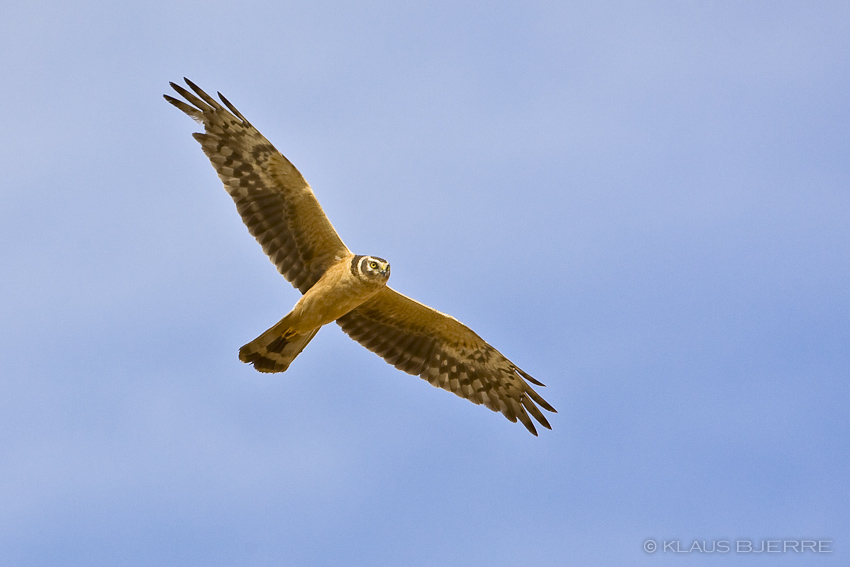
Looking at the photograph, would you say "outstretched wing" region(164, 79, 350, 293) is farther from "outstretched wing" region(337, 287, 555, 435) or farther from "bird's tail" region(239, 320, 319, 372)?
"outstretched wing" region(337, 287, 555, 435)

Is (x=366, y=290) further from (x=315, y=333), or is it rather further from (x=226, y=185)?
(x=226, y=185)

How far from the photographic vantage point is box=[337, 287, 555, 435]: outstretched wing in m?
13.7

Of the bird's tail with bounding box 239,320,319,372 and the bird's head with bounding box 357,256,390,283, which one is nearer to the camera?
the bird's head with bounding box 357,256,390,283

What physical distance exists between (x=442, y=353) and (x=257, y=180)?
11.5 ft

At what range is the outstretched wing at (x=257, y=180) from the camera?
13.0 metres

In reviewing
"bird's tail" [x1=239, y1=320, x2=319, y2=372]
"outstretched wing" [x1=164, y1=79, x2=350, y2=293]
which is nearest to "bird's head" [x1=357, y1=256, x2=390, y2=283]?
"outstretched wing" [x1=164, y1=79, x2=350, y2=293]

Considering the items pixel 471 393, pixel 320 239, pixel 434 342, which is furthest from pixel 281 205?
pixel 471 393

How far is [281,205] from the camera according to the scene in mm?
13055

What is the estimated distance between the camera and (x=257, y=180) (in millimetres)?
13047

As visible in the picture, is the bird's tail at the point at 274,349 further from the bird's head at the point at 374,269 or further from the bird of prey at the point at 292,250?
the bird's head at the point at 374,269

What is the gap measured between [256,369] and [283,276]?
123cm

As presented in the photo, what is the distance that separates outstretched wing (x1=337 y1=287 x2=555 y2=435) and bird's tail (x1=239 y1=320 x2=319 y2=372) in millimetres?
953

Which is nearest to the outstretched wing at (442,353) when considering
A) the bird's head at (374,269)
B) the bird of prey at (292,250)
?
the bird of prey at (292,250)

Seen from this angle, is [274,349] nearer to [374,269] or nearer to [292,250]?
[292,250]
